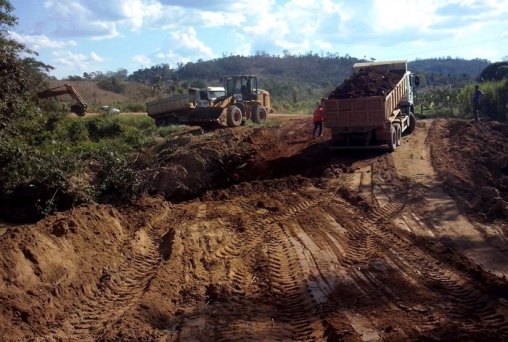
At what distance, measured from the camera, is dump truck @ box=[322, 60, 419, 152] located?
17141 mm

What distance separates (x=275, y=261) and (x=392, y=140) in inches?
403

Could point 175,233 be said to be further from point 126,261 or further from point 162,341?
point 162,341

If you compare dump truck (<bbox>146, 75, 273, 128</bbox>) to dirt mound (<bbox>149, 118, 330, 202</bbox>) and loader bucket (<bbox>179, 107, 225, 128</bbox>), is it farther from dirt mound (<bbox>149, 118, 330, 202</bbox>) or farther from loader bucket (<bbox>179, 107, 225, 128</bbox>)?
dirt mound (<bbox>149, 118, 330, 202</bbox>)

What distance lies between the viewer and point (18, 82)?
2020 centimetres

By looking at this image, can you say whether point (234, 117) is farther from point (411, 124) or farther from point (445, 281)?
point (445, 281)

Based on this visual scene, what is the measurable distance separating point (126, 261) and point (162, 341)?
3.18m

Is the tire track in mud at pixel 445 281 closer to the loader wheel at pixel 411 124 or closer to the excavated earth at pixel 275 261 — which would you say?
the excavated earth at pixel 275 261

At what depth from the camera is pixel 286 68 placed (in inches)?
5527

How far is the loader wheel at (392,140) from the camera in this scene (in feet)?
58.1

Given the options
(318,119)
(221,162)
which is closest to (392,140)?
(318,119)

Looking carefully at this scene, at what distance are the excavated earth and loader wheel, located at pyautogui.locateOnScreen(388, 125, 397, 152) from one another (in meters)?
2.28

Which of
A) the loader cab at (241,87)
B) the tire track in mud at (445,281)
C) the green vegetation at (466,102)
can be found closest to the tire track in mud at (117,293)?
the tire track in mud at (445,281)

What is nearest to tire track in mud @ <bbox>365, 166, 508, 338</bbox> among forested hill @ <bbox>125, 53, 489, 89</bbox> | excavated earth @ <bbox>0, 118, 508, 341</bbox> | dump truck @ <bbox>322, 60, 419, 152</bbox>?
excavated earth @ <bbox>0, 118, 508, 341</bbox>

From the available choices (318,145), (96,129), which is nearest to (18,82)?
(96,129)
